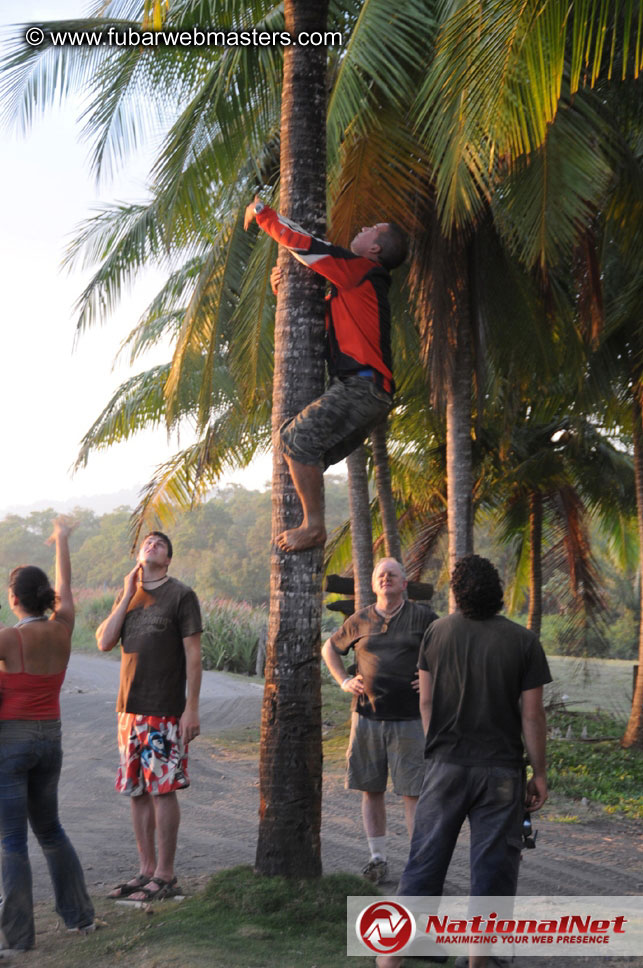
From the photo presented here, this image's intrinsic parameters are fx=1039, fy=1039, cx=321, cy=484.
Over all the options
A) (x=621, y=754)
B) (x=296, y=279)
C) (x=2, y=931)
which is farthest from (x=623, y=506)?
(x=2, y=931)

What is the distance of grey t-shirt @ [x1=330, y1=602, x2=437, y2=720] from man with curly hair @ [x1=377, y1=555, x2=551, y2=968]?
1.77 metres

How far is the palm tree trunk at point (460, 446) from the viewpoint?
36.3 ft

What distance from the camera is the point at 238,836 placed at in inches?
338

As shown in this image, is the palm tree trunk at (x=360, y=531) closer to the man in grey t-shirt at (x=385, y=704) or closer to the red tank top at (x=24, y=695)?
the man in grey t-shirt at (x=385, y=704)

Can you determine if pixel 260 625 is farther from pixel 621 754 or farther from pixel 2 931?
pixel 2 931

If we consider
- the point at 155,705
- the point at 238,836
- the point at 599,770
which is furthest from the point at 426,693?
the point at 599,770

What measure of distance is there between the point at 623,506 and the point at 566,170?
11.2 m

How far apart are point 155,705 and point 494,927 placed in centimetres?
232

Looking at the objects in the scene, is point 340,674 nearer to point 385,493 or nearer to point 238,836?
point 238,836

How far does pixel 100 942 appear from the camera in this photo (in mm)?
5258

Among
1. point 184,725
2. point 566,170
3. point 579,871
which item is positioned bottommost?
point 579,871

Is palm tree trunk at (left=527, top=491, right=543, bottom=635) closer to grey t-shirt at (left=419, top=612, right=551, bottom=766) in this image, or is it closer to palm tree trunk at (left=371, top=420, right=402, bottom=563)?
palm tree trunk at (left=371, top=420, right=402, bottom=563)

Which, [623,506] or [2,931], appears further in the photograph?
[623,506]

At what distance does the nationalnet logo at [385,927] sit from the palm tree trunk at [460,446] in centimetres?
608
